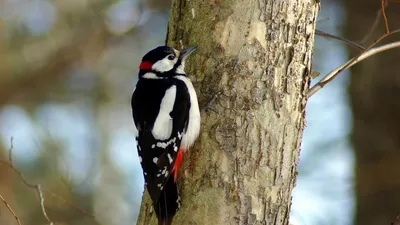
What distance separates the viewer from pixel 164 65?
2.97m

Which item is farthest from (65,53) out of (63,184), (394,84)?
(394,84)

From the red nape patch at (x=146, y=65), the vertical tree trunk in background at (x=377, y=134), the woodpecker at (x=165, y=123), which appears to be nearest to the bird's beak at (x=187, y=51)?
the woodpecker at (x=165, y=123)

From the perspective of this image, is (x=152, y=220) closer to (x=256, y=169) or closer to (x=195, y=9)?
(x=256, y=169)

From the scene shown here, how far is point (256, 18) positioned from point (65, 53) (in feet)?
13.2

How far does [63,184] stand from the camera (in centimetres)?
686

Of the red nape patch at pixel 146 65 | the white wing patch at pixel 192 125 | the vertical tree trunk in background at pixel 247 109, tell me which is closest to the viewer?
the vertical tree trunk in background at pixel 247 109

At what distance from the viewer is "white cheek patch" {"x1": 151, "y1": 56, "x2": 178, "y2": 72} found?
2.88 m

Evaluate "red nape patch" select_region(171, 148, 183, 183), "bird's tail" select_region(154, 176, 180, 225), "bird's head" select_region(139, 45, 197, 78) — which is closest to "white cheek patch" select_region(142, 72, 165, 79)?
"bird's head" select_region(139, 45, 197, 78)

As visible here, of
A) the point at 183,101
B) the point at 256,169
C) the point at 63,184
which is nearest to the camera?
the point at 256,169

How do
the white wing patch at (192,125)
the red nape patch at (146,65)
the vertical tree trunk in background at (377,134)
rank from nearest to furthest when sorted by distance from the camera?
the white wing patch at (192,125) → the red nape patch at (146,65) → the vertical tree trunk in background at (377,134)

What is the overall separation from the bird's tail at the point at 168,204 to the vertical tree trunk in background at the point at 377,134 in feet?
6.93

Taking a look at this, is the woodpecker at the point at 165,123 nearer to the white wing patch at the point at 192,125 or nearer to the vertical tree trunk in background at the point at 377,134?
the white wing patch at the point at 192,125

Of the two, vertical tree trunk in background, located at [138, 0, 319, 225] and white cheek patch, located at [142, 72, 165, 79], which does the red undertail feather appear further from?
white cheek patch, located at [142, 72, 165, 79]

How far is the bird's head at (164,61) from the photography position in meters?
2.76
